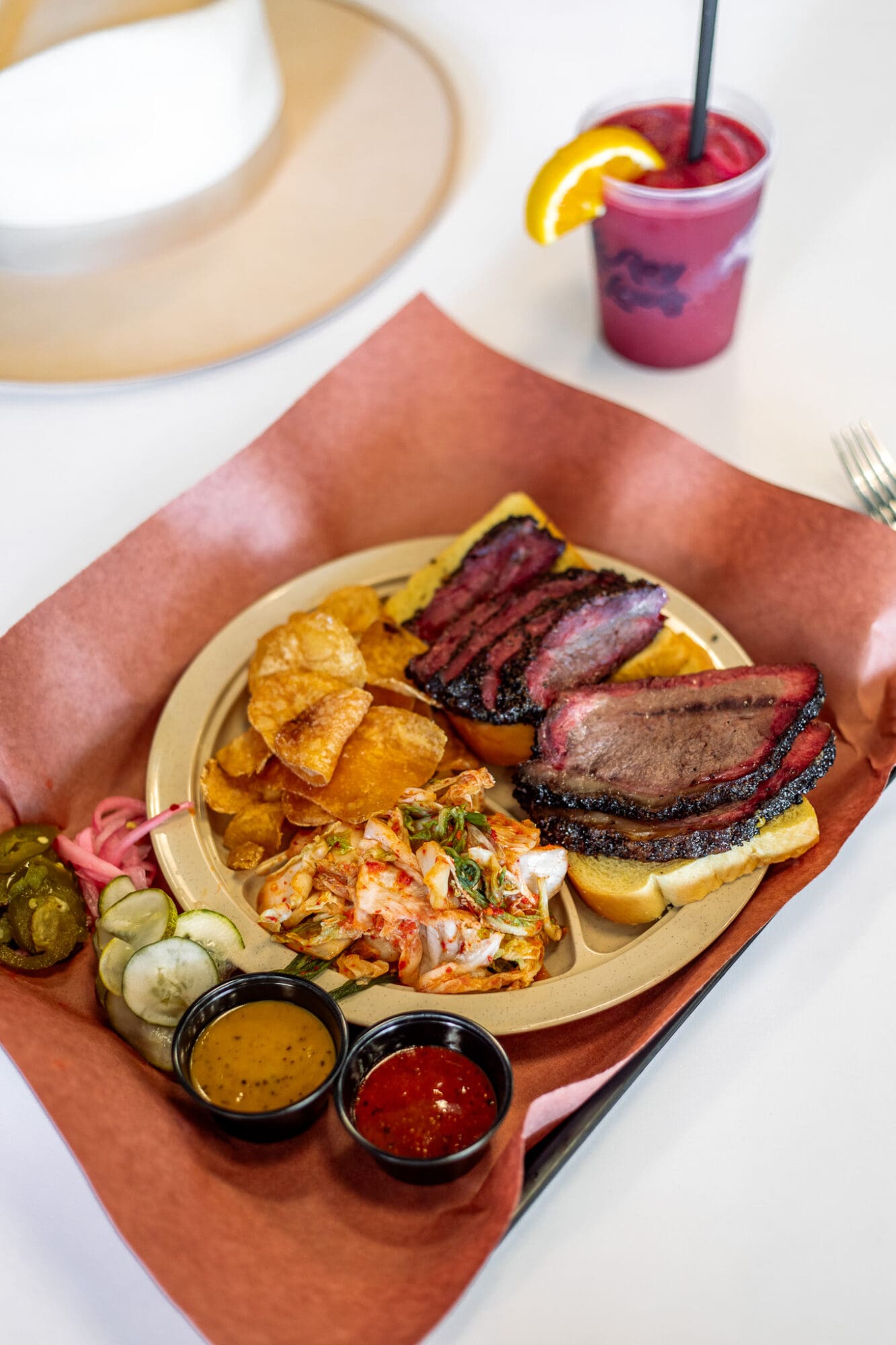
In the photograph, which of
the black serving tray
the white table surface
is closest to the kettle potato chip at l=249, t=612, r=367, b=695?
the white table surface

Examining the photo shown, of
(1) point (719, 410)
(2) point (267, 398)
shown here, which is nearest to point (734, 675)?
(1) point (719, 410)

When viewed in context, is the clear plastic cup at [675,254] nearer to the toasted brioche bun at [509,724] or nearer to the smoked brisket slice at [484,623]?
the toasted brioche bun at [509,724]

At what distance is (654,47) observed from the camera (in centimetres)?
449

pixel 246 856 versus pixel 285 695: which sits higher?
pixel 285 695

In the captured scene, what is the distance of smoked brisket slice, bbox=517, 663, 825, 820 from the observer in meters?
2.32

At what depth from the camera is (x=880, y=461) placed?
3.02 m

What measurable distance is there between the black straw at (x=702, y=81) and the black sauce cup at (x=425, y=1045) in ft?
7.01

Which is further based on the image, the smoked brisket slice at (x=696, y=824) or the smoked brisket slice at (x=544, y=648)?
the smoked brisket slice at (x=544, y=648)

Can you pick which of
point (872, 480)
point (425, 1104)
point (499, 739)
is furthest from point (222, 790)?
point (872, 480)

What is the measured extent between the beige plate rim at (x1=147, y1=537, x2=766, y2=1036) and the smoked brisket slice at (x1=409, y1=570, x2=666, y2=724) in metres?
0.15

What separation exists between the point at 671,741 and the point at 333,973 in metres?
0.79

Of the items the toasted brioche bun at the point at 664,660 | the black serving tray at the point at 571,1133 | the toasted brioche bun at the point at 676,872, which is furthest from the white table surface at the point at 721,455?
the toasted brioche bun at the point at 664,660

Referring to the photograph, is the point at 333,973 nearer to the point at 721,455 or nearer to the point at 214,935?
the point at 214,935

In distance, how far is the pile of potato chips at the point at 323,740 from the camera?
2365mm
